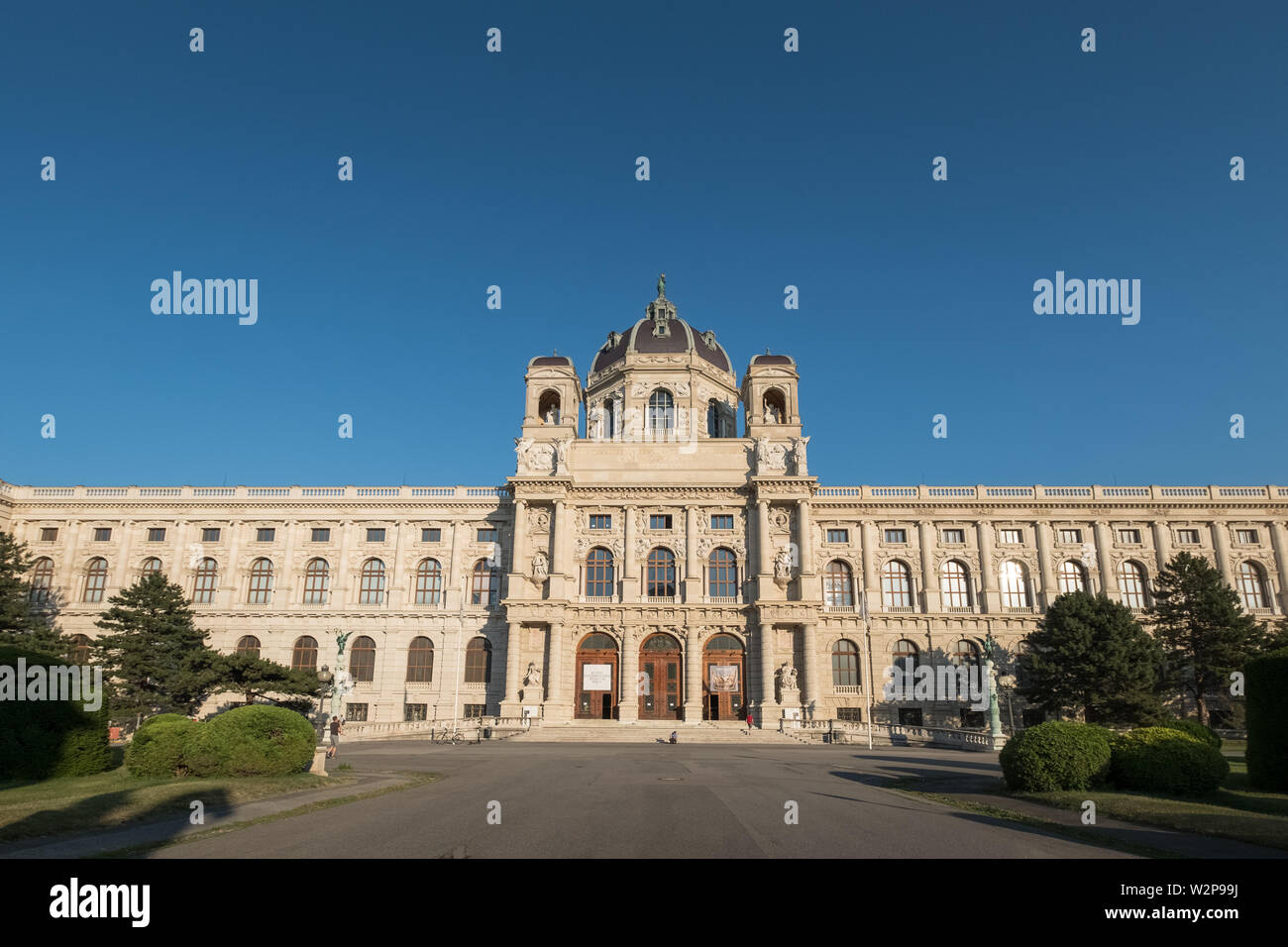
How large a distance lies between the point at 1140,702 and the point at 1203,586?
1046 centimetres

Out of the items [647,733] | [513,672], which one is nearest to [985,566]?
[647,733]

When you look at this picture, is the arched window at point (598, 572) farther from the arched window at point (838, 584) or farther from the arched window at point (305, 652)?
the arched window at point (305, 652)

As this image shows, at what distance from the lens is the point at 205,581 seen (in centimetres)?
5959

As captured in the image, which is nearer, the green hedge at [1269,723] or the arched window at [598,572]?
the green hedge at [1269,723]

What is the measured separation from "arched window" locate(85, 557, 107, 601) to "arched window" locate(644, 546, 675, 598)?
1645 inches

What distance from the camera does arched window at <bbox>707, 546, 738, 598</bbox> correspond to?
55.2 meters

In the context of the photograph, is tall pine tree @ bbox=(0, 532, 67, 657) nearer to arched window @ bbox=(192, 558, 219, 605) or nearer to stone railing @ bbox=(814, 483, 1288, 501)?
arched window @ bbox=(192, 558, 219, 605)

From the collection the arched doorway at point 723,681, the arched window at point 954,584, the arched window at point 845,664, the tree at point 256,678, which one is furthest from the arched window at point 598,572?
the arched window at point 954,584

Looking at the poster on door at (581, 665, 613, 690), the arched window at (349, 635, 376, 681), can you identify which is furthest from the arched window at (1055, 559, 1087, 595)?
the arched window at (349, 635, 376, 681)

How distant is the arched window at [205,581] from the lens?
59062 mm

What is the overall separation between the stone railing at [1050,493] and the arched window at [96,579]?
54755mm
